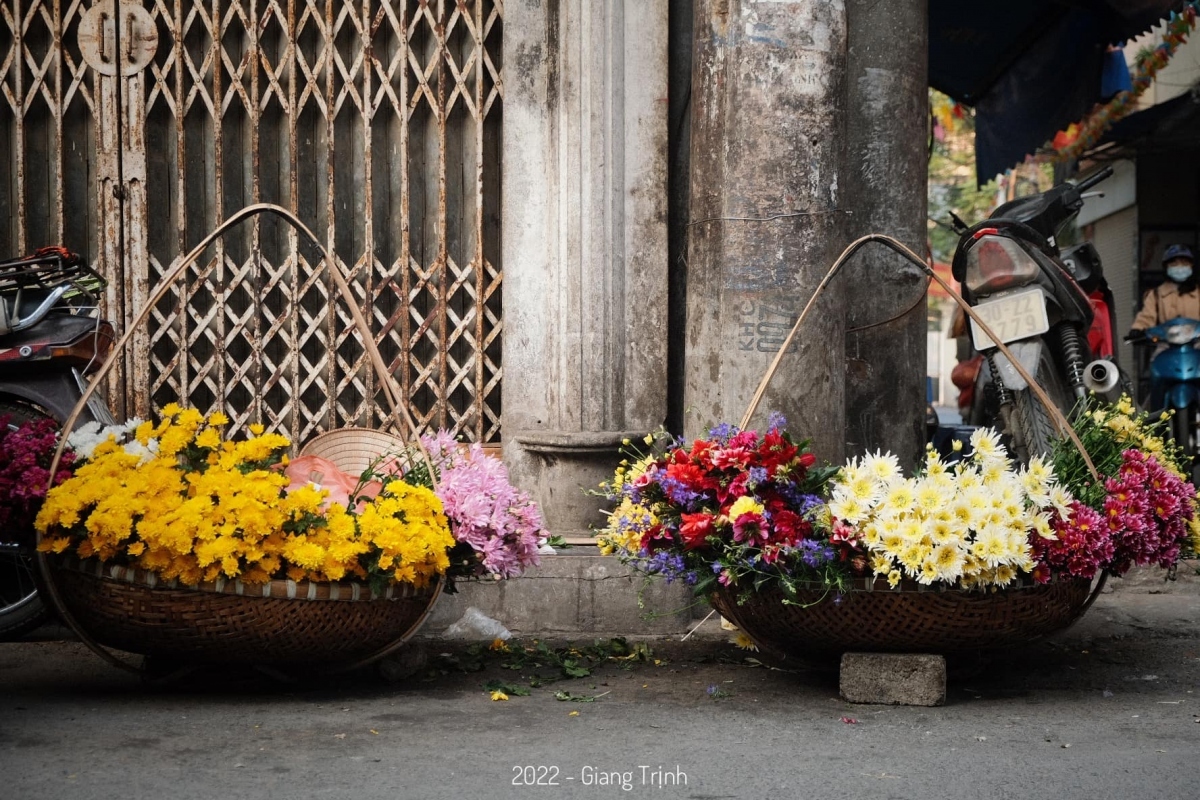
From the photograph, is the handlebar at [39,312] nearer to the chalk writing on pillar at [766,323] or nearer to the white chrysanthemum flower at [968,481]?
the chalk writing on pillar at [766,323]

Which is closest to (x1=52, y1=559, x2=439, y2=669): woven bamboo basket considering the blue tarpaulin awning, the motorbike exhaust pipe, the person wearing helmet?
the motorbike exhaust pipe

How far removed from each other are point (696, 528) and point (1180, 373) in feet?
20.5

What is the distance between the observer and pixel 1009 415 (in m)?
6.26

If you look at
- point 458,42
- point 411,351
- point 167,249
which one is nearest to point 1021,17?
point 458,42

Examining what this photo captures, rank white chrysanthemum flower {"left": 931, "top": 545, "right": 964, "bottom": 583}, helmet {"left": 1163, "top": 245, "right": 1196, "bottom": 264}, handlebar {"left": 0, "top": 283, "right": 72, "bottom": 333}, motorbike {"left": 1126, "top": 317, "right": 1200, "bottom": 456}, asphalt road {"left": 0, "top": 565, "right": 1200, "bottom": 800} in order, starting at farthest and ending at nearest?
1. helmet {"left": 1163, "top": 245, "right": 1196, "bottom": 264}
2. motorbike {"left": 1126, "top": 317, "right": 1200, "bottom": 456}
3. handlebar {"left": 0, "top": 283, "right": 72, "bottom": 333}
4. white chrysanthemum flower {"left": 931, "top": 545, "right": 964, "bottom": 583}
5. asphalt road {"left": 0, "top": 565, "right": 1200, "bottom": 800}

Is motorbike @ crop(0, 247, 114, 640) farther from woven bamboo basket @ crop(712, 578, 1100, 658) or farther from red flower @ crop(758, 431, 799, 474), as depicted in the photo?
woven bamboo basket @ crop(712, 578, 1100, 658)

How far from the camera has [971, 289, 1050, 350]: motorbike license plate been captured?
6035 mm

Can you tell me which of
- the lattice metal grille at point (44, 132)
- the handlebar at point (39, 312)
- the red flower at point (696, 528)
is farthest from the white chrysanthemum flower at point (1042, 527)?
the lattice metal grille at point (44, 132)

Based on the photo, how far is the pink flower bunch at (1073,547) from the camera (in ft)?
13.5

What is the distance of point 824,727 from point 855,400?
268cm

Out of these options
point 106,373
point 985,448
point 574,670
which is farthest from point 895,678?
point 106,373

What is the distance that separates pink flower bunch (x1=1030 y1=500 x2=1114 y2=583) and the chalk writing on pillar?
4.71ft

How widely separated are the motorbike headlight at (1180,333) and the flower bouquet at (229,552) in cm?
656

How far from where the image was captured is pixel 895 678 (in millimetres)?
4281
